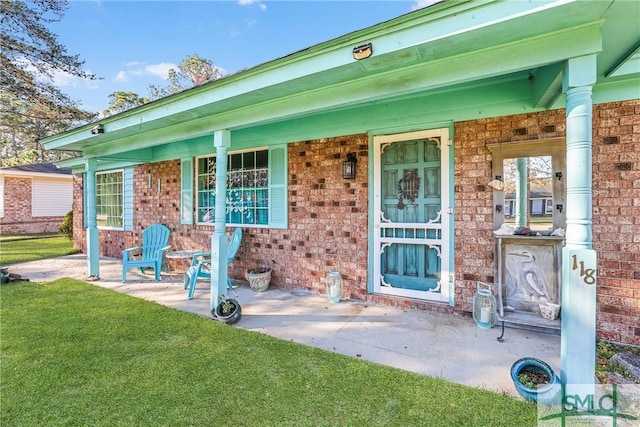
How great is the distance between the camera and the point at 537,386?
1954 mm

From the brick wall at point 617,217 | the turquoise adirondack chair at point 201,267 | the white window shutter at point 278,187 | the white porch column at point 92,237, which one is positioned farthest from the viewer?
the white porch column at point 92,237

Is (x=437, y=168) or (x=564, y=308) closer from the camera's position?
(x=564, y=308)

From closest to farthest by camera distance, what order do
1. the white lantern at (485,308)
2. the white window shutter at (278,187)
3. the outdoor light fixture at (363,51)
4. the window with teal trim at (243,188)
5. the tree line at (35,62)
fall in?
the outdoor light fixture at (363,51), the white lantern at (485,308), the white window shutter at (278,187), the window with teal trim at (243,188), the tree line at (35,62)

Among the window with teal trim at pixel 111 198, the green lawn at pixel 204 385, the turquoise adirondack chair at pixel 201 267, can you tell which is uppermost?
the window with teal trim at pixel 111 198

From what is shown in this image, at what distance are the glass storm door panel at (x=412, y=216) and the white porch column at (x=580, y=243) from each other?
5.23ft

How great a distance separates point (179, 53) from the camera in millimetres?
15477

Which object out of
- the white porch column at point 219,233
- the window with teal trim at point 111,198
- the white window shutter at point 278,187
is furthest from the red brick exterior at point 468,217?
the window with teal trim at point 111,198

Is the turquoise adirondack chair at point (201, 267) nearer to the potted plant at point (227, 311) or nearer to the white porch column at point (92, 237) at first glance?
the potted plant at point (227, 311)

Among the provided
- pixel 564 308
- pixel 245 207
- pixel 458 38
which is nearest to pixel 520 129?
pixel 458 38

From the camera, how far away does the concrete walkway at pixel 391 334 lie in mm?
2375

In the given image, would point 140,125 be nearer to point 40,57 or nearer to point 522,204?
point 522,204

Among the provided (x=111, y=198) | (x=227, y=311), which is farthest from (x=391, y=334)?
(x=111, y=198)

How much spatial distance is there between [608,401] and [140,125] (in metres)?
5.32

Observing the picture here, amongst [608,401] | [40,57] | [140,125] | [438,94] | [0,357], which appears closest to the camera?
[608,401]
